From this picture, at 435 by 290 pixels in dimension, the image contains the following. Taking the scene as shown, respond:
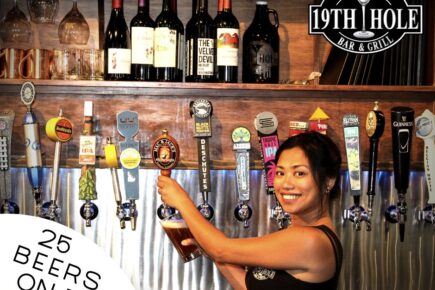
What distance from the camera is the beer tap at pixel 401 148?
2592 mm

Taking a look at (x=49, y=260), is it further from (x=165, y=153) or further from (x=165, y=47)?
(x=165, y=47)

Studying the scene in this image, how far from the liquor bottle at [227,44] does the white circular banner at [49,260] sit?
28.4 inches

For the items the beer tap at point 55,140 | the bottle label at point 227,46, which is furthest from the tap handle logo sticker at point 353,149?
the beer tap at point 55,140

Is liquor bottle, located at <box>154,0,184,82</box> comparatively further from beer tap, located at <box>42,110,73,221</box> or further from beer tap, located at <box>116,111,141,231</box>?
beer tap, located at <box>42,110,73,221</box>

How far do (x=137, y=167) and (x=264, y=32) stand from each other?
64cm

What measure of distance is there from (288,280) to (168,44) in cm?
97

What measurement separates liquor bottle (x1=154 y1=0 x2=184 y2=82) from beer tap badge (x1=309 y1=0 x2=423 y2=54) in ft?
1.62

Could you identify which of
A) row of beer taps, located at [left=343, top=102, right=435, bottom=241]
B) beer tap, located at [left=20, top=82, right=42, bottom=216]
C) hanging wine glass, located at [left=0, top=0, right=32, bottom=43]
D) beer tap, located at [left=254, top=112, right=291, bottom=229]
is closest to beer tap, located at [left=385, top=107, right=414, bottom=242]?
row of beer taps, located at [left=343, top=102, right=435, bottom=241]

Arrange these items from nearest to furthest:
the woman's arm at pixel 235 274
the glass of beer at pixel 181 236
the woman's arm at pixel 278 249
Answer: the woman's arm at pixel 278 249 → the woman's arm at pixel 235 274 → the glass of beer at pixel 181 236

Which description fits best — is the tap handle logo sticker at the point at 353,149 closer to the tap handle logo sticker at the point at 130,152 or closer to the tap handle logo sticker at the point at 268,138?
the tap handle logo sticker at the point at 268,138

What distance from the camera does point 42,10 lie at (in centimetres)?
270

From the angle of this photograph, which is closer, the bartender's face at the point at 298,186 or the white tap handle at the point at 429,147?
the bartender's face at the point at 298,186

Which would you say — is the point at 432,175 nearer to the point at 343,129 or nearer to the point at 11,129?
the point at 343,129

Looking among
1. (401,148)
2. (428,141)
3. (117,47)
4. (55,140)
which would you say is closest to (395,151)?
(401,148)
